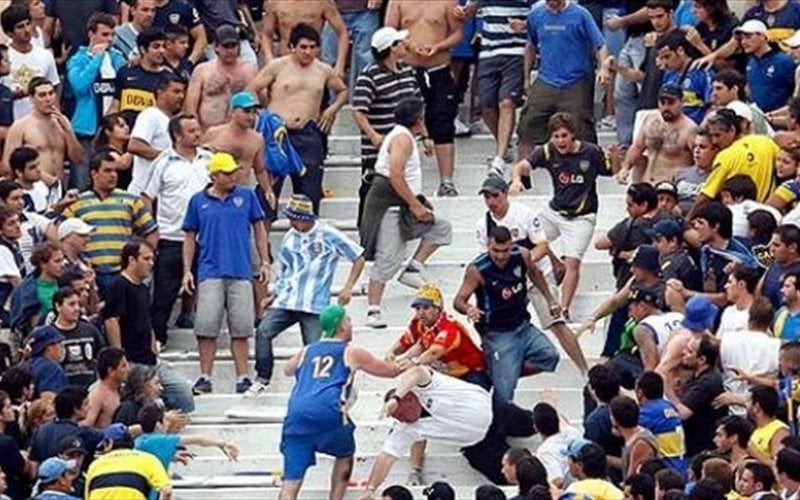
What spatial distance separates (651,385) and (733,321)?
1156 millimetres

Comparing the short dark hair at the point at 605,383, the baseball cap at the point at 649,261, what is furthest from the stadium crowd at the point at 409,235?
the short dark hair at the point at 605,383

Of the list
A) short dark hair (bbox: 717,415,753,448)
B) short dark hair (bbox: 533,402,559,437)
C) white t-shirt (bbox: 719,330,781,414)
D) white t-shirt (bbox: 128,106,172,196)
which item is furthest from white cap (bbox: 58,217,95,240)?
short dark hair (bbox: 717,415,753,448)

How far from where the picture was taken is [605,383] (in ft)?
64.5

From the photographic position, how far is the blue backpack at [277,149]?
2338 centimetres

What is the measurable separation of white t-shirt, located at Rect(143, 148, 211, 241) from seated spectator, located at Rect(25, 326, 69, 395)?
7.03 ft

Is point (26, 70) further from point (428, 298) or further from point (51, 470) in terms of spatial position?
point (51, 470)

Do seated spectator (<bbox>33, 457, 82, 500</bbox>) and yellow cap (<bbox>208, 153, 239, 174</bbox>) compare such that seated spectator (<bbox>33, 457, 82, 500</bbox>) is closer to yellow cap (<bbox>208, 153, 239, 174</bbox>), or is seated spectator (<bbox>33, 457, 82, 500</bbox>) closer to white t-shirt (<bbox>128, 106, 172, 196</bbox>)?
yellow cap (<bbox>208, 153, 239, 174</bbox>)

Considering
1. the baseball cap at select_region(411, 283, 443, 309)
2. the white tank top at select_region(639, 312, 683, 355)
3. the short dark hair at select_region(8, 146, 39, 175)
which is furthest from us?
the short dark hair at select_region(8, 146, 39, 175)

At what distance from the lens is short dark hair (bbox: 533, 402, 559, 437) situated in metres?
19.6

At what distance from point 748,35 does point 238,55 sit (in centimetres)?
406

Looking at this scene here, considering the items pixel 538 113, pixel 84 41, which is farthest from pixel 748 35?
pixel 84 41

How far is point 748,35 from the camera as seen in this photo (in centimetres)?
2355

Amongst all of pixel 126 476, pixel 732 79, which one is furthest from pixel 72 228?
pixel 732 79

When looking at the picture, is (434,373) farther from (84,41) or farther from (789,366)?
(84,41)
